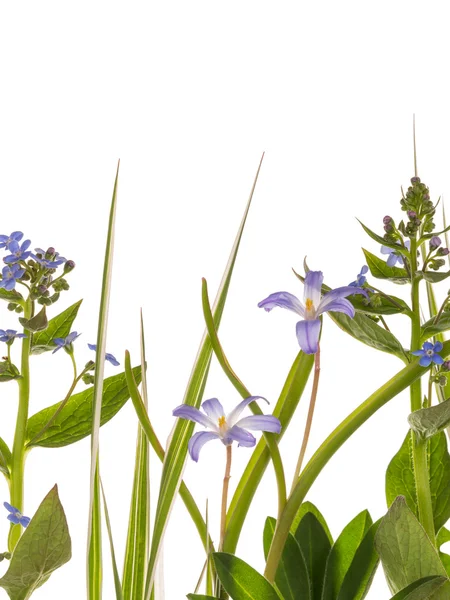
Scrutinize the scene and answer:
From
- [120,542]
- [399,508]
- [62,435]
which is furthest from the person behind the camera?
[120,542]

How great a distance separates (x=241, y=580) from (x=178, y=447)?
94mm

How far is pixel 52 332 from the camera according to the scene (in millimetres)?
594


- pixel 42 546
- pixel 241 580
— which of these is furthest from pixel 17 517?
pixel 241 580

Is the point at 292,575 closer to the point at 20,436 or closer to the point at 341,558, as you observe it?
the point at 341,558

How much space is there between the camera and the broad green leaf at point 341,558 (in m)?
0.54

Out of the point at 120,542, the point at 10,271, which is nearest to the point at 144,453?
the point at 10,271

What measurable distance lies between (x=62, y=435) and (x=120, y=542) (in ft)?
2.08

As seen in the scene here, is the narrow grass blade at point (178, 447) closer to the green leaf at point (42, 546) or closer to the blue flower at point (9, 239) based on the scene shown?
the green leaf at point (42, 546)

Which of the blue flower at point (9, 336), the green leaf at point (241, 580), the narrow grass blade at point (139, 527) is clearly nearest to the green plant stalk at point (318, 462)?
the green leaf at point (241, 580)

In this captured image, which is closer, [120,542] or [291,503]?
[291,503]

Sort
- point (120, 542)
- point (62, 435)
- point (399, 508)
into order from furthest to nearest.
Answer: point (120, 542)
point (62, 435)
point (399, 508)

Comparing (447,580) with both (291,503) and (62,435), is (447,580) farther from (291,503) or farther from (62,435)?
(62,435)

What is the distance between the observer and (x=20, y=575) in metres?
0.50

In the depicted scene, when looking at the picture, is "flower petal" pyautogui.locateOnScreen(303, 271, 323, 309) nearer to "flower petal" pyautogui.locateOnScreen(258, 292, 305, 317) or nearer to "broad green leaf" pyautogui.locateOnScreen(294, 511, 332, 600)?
"flower petal" pyautogui.locateOnScreen(258, 292, 305, 317)
